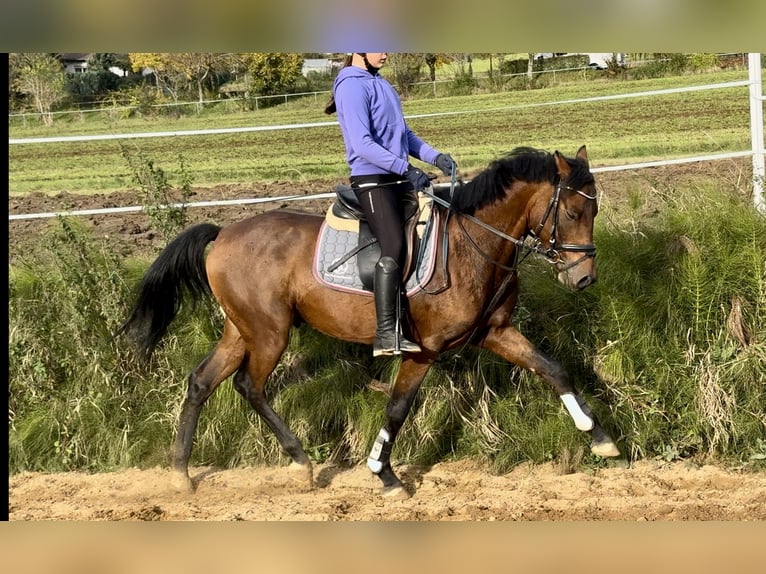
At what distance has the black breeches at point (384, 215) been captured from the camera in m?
5.74

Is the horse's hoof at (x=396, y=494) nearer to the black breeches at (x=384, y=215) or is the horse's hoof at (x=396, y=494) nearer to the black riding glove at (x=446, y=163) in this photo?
the black breeches at (x=384, y=215)

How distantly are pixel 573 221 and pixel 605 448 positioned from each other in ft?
5.42

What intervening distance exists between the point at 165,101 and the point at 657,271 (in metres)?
20.8

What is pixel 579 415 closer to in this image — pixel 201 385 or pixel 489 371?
pixel 489 371

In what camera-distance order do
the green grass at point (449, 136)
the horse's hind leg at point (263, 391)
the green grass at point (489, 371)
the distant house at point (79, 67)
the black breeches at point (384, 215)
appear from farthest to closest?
1. the distant house at point (79, 67)
2. the green grass at point (449, 136)
3. the green grass at point (489, 371)
4. the horse's hind leg at point (263, 391)
5. the black breeches at point (384, 215)

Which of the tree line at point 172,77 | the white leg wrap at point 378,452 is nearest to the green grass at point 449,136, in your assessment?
the tree line at point 172,77

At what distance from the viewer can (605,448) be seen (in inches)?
240

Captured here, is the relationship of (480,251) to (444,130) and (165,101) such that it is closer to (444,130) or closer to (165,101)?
(444,130)

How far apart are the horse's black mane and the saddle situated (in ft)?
0.78

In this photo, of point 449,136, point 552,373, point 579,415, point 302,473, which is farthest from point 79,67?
point 579,415

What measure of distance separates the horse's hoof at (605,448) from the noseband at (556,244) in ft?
4.39

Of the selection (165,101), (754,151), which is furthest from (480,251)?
(165,101)

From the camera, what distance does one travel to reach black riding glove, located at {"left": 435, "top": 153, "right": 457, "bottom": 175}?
5.78m

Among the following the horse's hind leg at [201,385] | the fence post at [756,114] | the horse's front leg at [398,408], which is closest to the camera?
the horse's front leg at [398,408]
